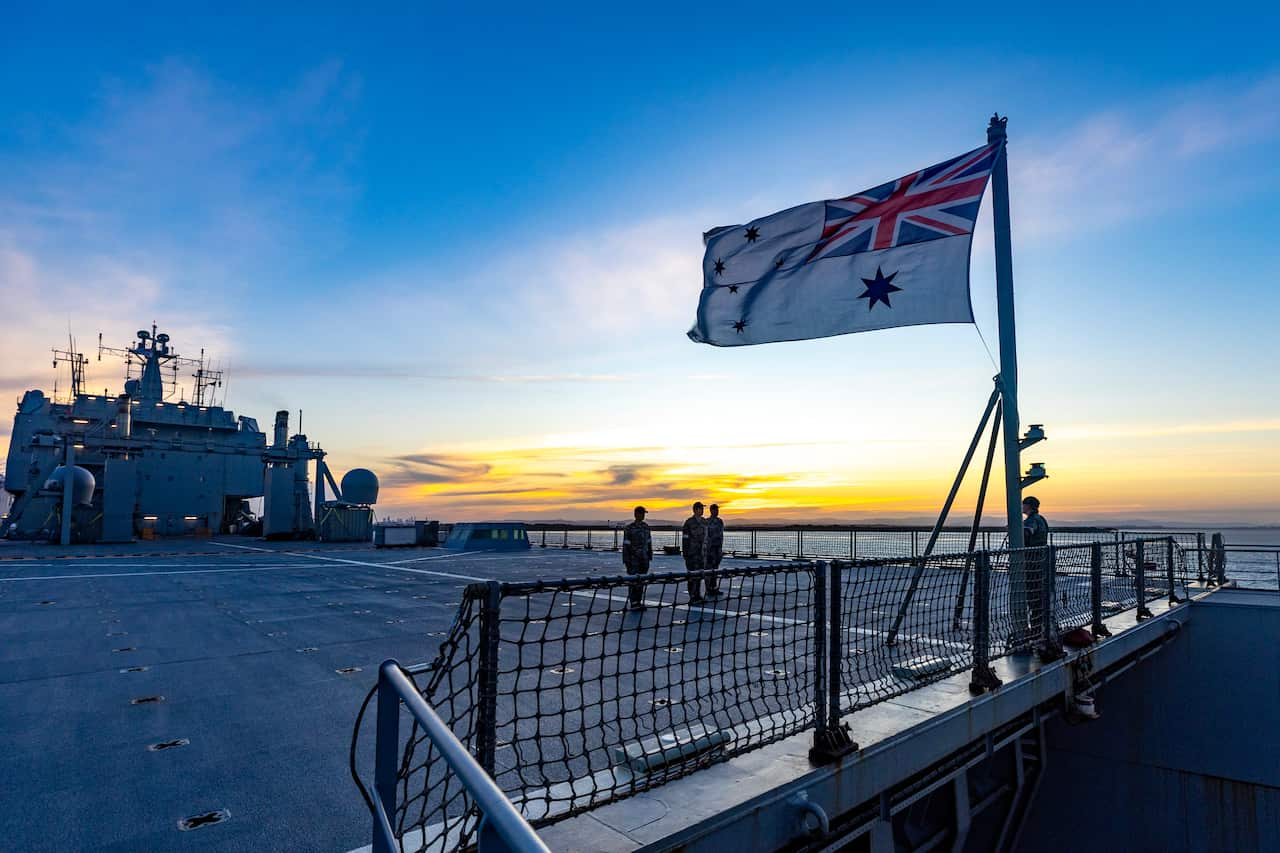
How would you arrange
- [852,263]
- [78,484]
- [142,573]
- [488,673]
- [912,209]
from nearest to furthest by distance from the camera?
[488,673] < [912,209] < [852,263] < [142,573] < [78,484]

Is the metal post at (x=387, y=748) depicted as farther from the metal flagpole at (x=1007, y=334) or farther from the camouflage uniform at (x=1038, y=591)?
the metal flagpole at (x=1007, y=334)

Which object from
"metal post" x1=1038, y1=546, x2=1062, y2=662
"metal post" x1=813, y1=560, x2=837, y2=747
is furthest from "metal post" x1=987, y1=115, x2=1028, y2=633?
"metal post" x1=813, y1=560, x2=837, y2=747

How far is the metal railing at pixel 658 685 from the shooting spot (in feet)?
8.13

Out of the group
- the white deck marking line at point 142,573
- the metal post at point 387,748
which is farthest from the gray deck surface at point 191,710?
the white deck marking line at point 142,573

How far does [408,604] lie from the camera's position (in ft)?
35.0

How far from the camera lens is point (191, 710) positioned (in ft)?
15.6

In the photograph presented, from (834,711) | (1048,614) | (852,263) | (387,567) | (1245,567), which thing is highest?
(852,263)

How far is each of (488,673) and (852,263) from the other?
6285mm

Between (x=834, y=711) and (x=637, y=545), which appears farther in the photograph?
(x=637, y=545)

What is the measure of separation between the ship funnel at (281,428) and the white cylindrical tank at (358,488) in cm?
682

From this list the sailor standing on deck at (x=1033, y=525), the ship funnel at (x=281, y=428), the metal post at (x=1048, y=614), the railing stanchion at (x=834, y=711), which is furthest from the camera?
the ship funnel at (x=281, y=428)

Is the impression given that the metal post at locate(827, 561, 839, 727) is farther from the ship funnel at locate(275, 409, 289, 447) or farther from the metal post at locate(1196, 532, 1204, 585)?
the ship funnel at locate(275, 409, 289, 447)

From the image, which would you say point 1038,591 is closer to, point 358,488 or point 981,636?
point 981,636

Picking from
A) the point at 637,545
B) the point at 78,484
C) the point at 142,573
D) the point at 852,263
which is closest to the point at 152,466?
the point at 78,484
